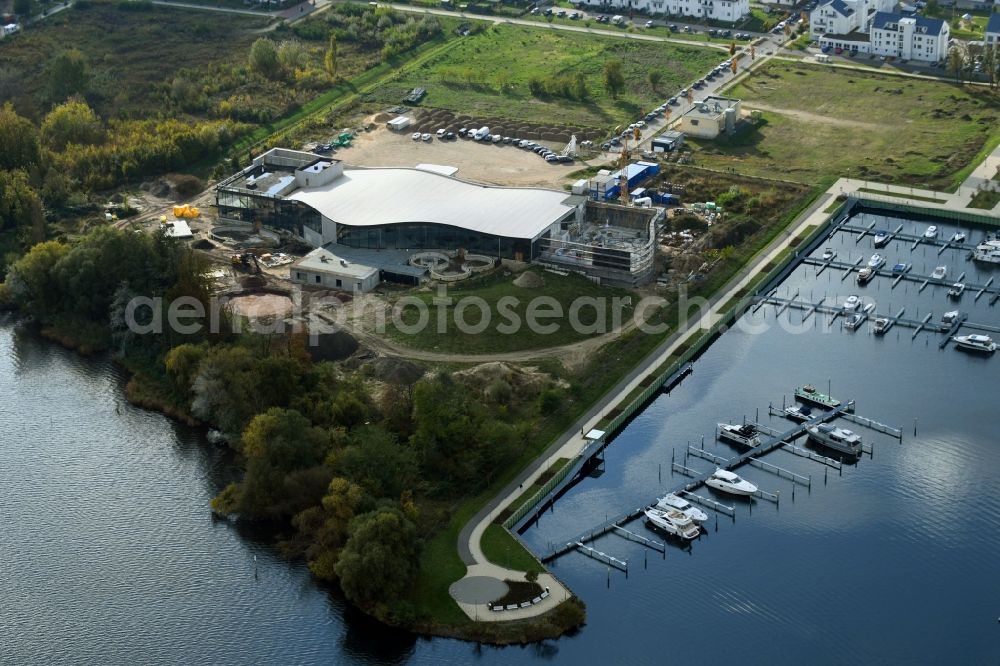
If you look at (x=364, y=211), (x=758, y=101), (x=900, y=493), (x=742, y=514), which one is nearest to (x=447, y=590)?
(x=742, y=514)

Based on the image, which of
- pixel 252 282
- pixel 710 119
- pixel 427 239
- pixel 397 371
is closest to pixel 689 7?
pixel 710 119

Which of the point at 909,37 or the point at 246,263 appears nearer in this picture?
the point at 246,263

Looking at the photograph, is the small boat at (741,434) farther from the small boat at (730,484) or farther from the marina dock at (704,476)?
the small boat at (730,484)

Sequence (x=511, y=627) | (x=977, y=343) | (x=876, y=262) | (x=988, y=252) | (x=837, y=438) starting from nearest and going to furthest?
(x=511, y=627) → (x=837, y=438) → (x=977, y=343) → (x=876, y=262) → (x=988, y=252)

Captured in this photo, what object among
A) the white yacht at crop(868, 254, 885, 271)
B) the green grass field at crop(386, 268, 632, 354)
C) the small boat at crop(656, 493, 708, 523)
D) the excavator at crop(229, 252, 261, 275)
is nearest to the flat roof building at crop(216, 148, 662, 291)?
the green grass field at crop(386, 268, 632, 354)

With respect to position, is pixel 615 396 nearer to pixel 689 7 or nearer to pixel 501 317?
pixel 501 317

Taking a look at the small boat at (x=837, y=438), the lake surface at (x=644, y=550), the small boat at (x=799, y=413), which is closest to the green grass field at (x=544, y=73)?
the lake surface at (x=644, y=550)

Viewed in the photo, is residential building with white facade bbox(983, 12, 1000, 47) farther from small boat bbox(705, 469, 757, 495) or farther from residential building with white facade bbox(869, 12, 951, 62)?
small boat bbox(705, 469, 757, 495)
